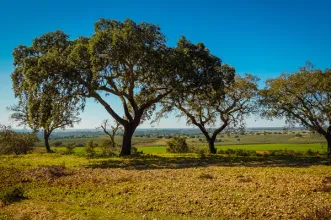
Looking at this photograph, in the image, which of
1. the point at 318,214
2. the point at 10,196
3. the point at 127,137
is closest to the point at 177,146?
the point at 127,137

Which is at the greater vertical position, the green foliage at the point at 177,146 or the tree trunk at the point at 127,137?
the tree trunk at the point at 127,137

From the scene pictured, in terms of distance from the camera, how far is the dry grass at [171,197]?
34.7 ft

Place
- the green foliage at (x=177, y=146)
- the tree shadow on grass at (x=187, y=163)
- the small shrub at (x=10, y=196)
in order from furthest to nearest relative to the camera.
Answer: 1. the green foliage at (x=177, y=146)
2. the tree shadow on grass at (x=187, y=163)
3. the small shrub at (x=10, y=196)

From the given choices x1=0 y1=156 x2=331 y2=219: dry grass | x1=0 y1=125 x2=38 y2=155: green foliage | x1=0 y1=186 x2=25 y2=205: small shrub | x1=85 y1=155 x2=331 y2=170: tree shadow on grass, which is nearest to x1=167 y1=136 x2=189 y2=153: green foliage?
x1=85 y1=155 x2=331 y2=170: tree shadow on grass

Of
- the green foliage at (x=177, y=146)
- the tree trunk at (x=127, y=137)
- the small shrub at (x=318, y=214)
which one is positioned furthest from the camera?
the green foliage at (x=177, y=146)

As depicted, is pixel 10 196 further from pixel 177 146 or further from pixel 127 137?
pixel 177 146

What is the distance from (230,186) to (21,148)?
4316 cm

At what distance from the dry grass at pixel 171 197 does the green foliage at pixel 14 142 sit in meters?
32.9

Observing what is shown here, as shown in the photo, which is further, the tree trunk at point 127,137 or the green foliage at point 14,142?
the green foliage at point 14,142

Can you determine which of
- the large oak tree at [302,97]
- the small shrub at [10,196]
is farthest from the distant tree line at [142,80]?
the small shrub at [10,196]

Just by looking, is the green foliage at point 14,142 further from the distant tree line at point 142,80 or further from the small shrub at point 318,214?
the small shrub at point 318,214

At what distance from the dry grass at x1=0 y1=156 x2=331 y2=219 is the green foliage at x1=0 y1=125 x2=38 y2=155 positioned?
32.9m

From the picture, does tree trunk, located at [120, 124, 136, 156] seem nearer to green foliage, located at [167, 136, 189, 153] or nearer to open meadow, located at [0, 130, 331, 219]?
green foliage, located at [167, 136, 189, 153]

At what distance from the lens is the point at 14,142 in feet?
156
